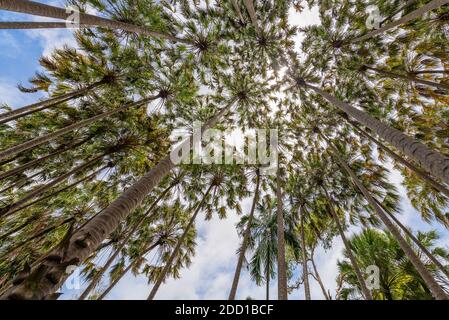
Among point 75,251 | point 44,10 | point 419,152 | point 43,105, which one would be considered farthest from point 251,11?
point 75,251

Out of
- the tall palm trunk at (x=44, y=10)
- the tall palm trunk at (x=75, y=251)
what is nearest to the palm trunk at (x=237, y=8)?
the tall palm trunk at (x=44, y=10)

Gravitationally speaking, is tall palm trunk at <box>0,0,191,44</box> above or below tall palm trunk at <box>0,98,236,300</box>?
above

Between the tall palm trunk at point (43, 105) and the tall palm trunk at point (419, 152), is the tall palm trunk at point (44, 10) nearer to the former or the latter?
the tall palm trunk at point (43, 105)

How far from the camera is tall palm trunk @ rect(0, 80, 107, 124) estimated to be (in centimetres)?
798

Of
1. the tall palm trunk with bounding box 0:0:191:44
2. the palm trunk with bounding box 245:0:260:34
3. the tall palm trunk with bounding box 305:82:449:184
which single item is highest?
the palm trunk with bounding box 245:0:260:34

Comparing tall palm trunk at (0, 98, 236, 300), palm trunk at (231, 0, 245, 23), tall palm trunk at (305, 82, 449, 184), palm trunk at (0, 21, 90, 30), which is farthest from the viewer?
palm trunk at (231, 0, 245, 23)

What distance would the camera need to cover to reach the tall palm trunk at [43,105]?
7.98 metres

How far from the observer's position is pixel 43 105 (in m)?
8.80

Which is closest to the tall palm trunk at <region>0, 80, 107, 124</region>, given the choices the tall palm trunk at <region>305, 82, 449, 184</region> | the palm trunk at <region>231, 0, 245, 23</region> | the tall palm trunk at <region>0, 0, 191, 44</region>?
the tall palm trunk at <region>0, 0, 191, 44</region>

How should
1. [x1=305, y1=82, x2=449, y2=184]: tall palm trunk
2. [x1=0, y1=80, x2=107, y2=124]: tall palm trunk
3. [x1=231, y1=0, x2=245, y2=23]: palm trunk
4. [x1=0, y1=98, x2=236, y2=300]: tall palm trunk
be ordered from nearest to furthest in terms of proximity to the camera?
[x1=0, y1=98, x2=236, y2=300]: tall palm trunk, [x1=305, y1=82, x2=449, y2=184]: tall palm trunk, [x1=0, y1=80, x2=107, y2=124]: tall palm trunk, [x1=231, y1=0, x2=245, y2=23]: palm trunk

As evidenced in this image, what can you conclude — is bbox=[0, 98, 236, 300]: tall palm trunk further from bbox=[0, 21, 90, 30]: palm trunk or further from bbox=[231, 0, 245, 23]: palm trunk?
bbox=[231, 0, 245, 23]: palm trunk

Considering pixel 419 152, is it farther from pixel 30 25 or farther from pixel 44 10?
pixel 30 25
